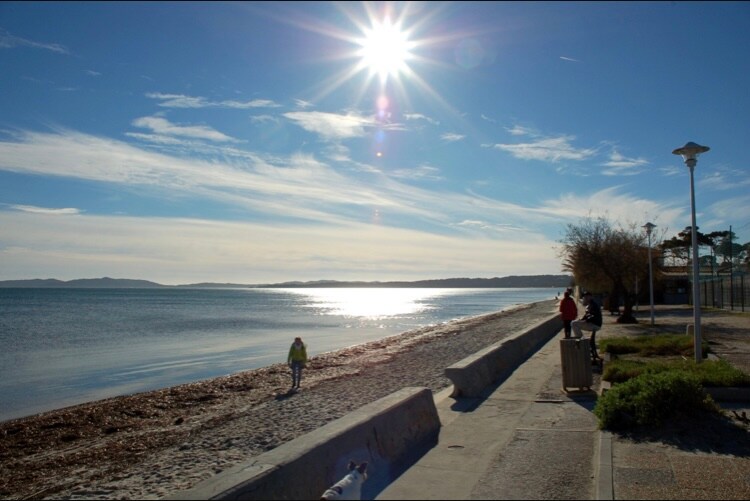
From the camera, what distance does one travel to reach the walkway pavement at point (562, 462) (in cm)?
541

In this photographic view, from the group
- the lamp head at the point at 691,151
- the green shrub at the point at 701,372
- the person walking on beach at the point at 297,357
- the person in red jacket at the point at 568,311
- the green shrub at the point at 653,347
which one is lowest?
the person walking on beach at the point at 297,357

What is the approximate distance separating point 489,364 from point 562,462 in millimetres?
5538

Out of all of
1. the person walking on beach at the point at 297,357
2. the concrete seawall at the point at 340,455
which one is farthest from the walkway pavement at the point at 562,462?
the person walking on beach at the point at 297,357

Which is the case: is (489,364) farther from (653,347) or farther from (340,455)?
(340,455)

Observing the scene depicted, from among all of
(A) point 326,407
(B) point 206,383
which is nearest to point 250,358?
(B) point 206,383

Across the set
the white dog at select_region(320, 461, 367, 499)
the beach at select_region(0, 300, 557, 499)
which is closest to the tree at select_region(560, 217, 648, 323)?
the beach at select_region(0, 300, 557, 499)

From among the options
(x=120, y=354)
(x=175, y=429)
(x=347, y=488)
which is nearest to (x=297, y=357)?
(x=175, y=429)

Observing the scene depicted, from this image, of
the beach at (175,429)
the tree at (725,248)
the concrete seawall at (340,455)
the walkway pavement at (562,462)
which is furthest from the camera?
the tree at (725,248)

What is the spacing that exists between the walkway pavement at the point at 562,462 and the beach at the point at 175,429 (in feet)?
8.97

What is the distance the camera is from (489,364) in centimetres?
1180

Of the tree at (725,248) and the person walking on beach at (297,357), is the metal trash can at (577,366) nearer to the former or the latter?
the person walking on beach at (297,357)

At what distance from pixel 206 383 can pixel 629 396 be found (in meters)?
15.1

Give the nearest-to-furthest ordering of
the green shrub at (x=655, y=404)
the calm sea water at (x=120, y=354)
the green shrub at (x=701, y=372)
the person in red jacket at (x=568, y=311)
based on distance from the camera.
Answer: the green shrub at (x=655, y=404) < the green shrub at (x=701, y=372) < the person in red jacket at (x=568, y=311) < the calm sea water at (x=120, y=354)

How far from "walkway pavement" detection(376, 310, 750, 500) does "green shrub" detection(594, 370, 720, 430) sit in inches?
10.6
